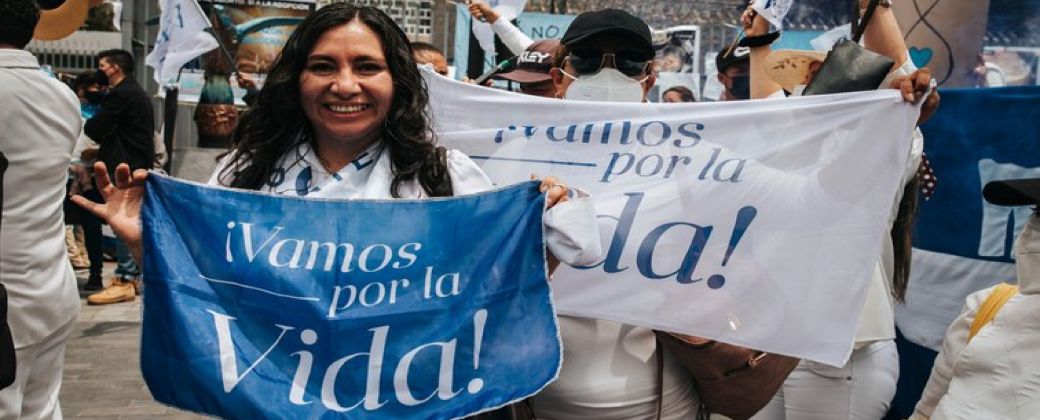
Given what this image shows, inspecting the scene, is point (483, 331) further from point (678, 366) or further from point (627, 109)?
point (627, 109)

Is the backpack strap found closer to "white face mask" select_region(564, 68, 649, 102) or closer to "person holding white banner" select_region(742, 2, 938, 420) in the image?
"person holding white banner" select_region(742, 2, 938, 420)

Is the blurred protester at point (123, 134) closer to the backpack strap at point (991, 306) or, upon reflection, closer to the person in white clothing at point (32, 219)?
the person in white clothing at point (32, 219)

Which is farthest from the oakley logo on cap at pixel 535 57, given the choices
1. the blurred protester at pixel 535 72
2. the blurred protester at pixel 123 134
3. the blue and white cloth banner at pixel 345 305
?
the blurred protester at pixel 123 134

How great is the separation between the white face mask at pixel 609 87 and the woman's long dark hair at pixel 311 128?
819 mm

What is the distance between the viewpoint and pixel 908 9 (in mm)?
5008

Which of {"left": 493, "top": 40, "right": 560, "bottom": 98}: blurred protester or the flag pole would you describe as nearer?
{"left": 493, "top": 40, "right": 560, "bottom": 98}: blurred protester

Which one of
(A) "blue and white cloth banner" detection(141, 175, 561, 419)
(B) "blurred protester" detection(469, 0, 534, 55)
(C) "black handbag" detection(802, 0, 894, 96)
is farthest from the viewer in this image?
(B) "blurred protester" detection(469, 0, 534, 55)

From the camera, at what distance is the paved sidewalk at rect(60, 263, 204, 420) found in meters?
5.95

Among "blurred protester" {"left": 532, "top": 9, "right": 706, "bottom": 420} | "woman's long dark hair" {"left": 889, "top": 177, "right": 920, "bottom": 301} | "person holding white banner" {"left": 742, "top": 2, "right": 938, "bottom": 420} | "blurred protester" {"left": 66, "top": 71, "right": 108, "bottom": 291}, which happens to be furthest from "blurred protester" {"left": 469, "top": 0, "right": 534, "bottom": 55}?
"blurred protester" {"left": 66, "top": 71, "right": 108, "bottom": 291}

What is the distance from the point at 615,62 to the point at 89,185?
25.5 ft

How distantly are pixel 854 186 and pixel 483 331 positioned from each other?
3.94 feet

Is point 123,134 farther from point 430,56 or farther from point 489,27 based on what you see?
point 430,56

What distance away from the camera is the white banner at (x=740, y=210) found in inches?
118

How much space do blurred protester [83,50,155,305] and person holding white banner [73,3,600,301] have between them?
6.65 metres
